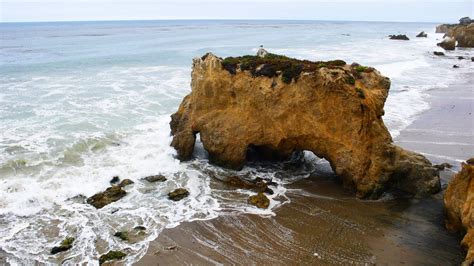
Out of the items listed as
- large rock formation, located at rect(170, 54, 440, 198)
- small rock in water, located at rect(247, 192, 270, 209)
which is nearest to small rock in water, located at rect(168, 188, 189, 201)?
small rock in water, located at rect(247, 192, 270, 209)

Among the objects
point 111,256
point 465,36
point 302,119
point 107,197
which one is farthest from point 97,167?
point 465,36

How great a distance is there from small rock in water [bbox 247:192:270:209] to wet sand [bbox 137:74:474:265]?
1.94 ft

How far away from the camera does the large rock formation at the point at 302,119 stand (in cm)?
1616

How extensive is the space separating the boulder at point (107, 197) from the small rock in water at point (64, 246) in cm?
235

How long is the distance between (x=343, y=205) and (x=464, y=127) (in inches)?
523

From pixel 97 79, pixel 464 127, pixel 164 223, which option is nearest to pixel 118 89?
pixel 97 79

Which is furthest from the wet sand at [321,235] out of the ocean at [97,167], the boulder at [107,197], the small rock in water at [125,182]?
the small rock in water at [125,182]

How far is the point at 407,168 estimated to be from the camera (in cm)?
1602

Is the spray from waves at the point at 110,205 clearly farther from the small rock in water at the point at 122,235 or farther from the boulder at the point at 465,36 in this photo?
the boulder at the point at 465,36

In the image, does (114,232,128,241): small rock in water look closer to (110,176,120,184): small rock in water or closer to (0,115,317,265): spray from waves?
(0,115,317,265): spray from waves

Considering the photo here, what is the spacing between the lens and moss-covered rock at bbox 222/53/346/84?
17.4 meters

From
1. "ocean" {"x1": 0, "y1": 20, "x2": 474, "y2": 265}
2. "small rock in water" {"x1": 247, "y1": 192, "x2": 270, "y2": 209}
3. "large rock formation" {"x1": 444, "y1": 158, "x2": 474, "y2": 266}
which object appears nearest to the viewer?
"large rock formation" {"x1": 444, "y1": 158, "x2": 474, "y2": 266}

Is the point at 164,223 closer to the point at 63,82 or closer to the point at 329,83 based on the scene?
the point at 329,83

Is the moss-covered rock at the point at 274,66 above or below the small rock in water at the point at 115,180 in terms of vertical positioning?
above
